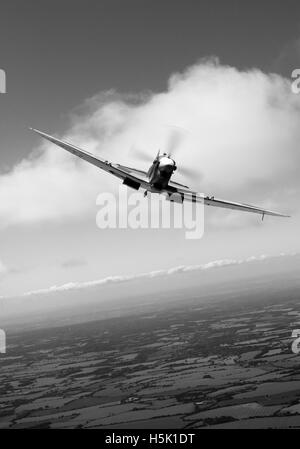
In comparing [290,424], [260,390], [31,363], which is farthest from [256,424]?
[31,363]

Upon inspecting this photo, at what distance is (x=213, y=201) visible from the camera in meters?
32.5

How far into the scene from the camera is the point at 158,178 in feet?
101

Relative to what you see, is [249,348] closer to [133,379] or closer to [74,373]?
[133,379]

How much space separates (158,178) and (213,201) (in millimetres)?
5832

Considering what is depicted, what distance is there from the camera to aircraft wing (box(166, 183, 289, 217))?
31.1 metres

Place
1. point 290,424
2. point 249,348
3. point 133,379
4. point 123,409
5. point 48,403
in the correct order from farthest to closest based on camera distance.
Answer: point 249,348 < point 133,379 < point 48,403 < point 123,409 < point 290,424

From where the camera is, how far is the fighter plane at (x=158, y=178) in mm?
29422

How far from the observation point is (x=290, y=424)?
64250 millimetres

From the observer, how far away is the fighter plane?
29422mm

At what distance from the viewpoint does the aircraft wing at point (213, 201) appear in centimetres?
3111
